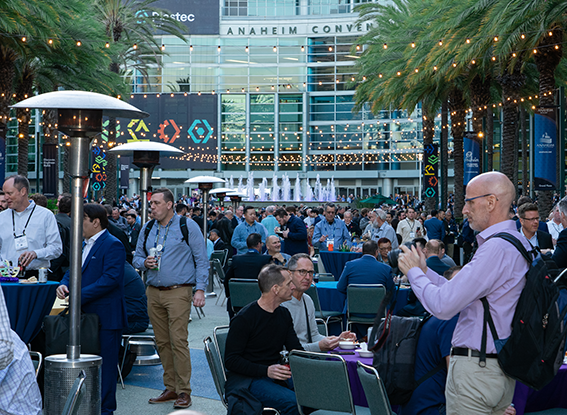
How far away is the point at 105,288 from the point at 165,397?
5.50 ft

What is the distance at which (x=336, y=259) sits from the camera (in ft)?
46.3

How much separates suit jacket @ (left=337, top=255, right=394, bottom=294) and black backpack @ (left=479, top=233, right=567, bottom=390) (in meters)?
5.58

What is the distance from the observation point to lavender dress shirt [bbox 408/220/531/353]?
3088 millimetres

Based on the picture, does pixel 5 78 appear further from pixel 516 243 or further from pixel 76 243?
pixel 516 243

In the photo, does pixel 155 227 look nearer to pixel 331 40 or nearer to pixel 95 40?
pixel 95 40

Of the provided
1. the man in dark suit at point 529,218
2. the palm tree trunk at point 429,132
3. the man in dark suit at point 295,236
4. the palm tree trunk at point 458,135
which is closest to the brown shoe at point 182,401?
the man in dark suit at point 529,218

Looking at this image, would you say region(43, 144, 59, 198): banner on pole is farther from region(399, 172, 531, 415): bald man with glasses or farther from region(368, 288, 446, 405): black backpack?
region(399, 172, 531, 415): bald man with glasses

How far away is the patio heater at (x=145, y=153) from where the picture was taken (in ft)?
31.2

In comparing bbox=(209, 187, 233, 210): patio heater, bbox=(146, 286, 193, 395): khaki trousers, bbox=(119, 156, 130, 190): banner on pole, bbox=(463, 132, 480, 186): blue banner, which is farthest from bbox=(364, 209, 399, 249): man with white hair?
bbox=(119, 156, 130, 190): banner on pole

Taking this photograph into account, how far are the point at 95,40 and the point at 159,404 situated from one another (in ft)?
54.6

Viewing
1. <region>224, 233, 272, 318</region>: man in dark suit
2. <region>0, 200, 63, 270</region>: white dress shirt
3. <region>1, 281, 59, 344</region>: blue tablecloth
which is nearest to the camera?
<region>1, 281, 59, 344</region>: blue tablecloth

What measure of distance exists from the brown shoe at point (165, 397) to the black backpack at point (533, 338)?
414cm

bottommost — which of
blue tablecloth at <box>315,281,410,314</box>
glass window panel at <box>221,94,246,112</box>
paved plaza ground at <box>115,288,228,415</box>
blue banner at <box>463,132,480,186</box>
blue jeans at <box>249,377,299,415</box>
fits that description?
paved plaza ground at <box>115,288,228,415</box>

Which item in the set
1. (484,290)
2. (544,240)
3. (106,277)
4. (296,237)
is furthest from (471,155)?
(484,290)
